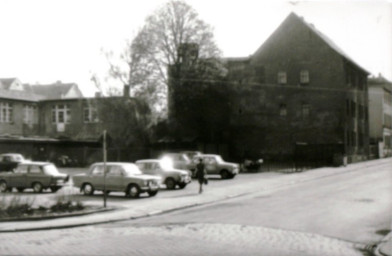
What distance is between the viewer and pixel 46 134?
58.3 metres

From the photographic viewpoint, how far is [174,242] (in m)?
12.6

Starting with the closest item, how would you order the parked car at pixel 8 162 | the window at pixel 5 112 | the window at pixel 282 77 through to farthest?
the parked car at pixel 8 162
the window at pixel 5 112
the window at pixel 282 77

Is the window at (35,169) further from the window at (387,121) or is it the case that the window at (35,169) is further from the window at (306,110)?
the window at (387,121)

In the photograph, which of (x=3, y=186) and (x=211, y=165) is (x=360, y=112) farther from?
(x=3, y=186)

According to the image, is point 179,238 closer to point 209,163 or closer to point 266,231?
point 266,231

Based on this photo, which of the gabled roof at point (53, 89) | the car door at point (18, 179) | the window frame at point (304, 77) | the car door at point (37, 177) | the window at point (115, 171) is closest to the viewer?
the window at point (115, 171)

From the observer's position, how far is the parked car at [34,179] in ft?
89.0

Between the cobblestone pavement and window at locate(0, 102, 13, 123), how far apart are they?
135 ft

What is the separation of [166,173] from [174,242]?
15641mm

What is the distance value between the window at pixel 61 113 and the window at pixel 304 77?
25174 mm

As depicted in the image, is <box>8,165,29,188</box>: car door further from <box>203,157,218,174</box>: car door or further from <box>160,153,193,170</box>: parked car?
<box>203,157,218,174</box>: car door

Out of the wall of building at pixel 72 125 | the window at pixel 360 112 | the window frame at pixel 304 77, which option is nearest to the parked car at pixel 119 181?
the wall of building at pixel 72 125

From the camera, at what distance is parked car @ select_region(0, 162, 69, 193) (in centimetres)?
2714

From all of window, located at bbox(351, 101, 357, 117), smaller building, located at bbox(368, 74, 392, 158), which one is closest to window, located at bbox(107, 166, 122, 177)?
window, located at bbox(351, 101, 357, 117)
